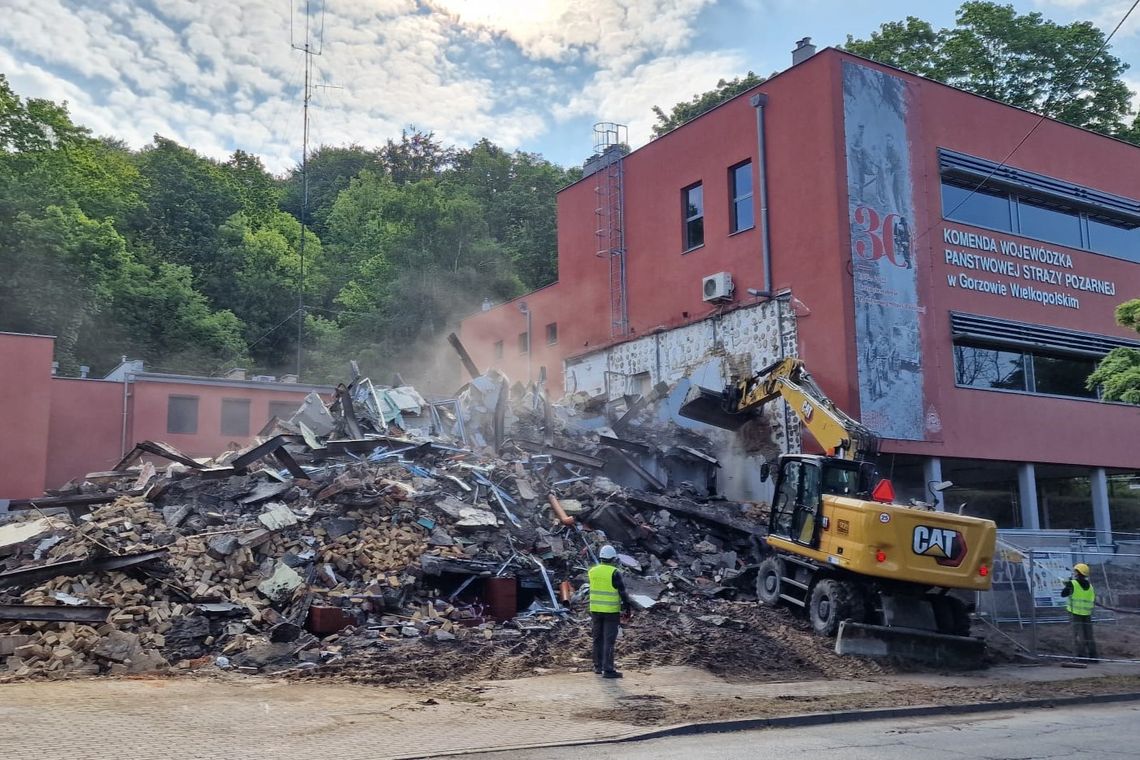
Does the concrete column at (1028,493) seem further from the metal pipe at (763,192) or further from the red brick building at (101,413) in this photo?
the red brick building at (101,413)

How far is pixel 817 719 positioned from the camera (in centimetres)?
1001

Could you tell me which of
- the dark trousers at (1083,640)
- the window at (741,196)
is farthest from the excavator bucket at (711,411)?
the dark trousers at (1083,640)

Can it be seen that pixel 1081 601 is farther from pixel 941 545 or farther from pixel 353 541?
pixel 353 541

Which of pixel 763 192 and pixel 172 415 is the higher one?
pixel 763 192

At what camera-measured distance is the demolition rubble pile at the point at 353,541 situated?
511 inches

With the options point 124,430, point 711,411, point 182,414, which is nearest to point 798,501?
point 711,411

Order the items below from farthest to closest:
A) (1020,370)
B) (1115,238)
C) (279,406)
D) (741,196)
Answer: (279,406)
(1115,238)
(1020,370)
(741,196)

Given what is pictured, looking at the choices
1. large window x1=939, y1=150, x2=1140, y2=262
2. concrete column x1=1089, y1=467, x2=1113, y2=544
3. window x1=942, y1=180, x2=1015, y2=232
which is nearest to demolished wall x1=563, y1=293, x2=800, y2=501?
window x1=942, y1=180, x2=1015, y2=232

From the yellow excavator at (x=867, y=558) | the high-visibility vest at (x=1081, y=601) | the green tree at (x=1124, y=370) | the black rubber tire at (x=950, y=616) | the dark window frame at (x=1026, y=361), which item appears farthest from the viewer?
the dark window frame at (x=1026, y=361)

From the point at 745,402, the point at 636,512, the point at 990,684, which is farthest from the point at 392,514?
the point at 990,684

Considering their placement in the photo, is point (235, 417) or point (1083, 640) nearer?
point (1083, 640)

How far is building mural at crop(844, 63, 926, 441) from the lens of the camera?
21.2 m

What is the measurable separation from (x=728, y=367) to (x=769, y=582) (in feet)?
27.1

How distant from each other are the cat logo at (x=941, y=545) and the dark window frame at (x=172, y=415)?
Answer: 78.1ft
